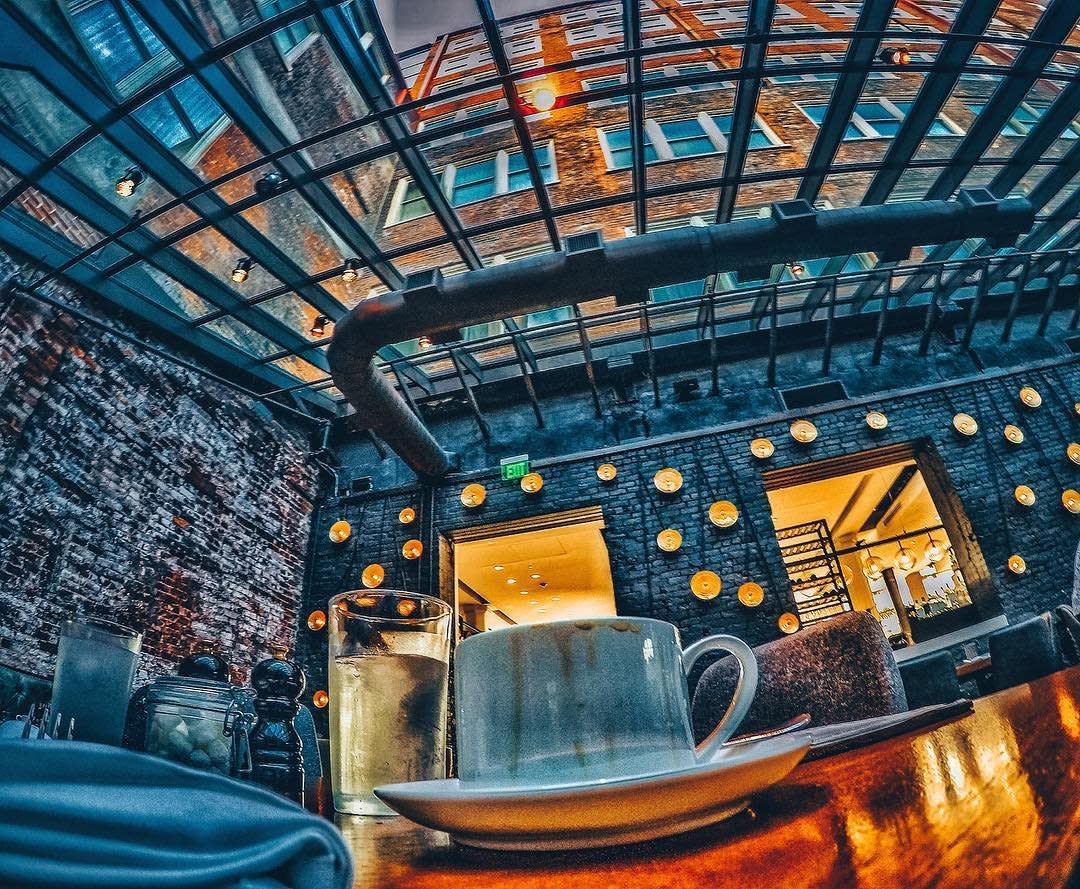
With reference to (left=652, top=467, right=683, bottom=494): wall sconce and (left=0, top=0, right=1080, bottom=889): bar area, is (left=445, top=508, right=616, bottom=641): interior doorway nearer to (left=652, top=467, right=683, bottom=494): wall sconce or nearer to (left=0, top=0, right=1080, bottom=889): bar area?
(left=0, top=0, right=1080, bottom=889): bar area

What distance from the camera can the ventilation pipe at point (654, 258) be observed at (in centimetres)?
464

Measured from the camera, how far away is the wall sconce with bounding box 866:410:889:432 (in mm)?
6418

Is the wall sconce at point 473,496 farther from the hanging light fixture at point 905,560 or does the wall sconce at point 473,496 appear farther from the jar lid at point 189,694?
the hanging light fixture at point 905,560

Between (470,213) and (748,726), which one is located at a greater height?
(470,213)

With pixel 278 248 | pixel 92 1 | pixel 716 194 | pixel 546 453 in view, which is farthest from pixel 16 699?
pixel 716 194

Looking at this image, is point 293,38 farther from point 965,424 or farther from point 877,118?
point 965,424

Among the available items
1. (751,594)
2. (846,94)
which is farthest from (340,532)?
(846,94)

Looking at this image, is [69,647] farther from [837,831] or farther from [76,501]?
[76,501]

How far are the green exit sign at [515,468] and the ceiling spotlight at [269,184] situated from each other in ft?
12.1

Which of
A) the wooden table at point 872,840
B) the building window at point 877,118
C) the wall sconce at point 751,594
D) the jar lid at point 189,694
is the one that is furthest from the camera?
the building window at point 877,118

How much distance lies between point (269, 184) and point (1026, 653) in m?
5.53

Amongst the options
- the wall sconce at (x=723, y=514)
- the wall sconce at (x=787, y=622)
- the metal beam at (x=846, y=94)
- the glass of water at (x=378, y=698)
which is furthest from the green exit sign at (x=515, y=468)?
the glass of water at (x=378, y=698)

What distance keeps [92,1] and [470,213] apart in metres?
3.94

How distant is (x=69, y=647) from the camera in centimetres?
88
